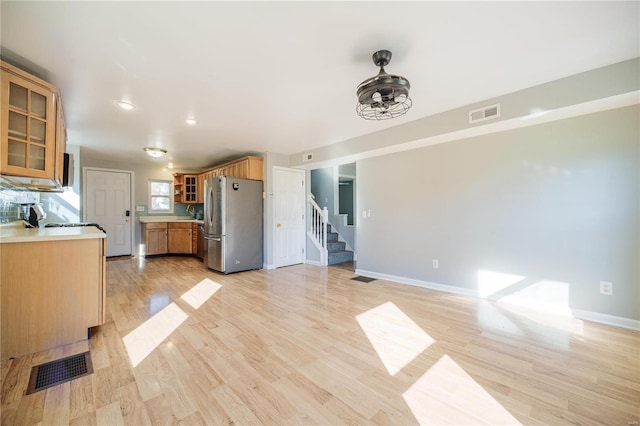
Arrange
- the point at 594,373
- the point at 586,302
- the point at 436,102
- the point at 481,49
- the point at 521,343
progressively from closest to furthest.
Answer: the point at 594,373 → the point at 481,49 → the point at 521,343 → the point at 586,302 → the point at 436,102

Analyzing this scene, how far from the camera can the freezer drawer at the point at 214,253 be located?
181 inches

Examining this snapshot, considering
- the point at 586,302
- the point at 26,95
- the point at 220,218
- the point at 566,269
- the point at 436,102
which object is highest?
the point at 436,102

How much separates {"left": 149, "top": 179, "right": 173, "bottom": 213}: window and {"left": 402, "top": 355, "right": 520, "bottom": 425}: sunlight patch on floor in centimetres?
734

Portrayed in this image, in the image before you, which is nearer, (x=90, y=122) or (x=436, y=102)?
(x=436, y=102)

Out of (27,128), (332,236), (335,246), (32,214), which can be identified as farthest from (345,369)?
(332,236)

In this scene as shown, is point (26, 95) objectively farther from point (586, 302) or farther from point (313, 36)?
point (586, 302)

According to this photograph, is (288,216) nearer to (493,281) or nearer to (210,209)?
(210,209)

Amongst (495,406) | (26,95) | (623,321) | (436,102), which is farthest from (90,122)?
(623,321)

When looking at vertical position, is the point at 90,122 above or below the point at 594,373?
above

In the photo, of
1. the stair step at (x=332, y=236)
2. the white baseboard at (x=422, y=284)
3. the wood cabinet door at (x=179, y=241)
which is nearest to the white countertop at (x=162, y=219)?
the wood cabinet door at (x=179, y=241)

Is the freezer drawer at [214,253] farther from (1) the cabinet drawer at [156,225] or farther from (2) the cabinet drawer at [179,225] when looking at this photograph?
(1) the cabinet drawer at [156,225]

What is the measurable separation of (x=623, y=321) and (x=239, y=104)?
4462 millimetres

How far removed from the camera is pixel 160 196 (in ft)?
22.8

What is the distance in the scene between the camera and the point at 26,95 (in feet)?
6.79
